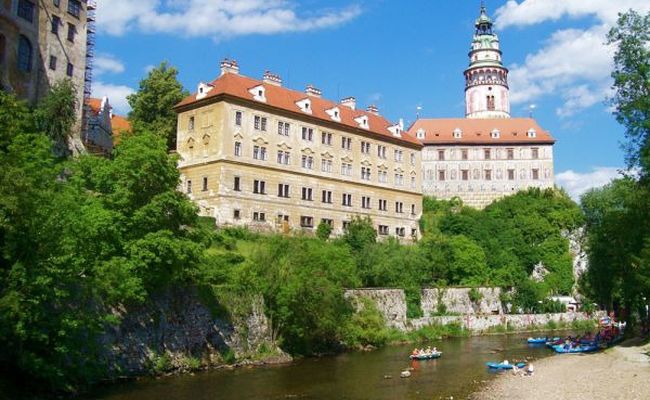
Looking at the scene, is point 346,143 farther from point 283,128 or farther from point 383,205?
point 283,128

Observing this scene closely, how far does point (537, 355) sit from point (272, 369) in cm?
1632

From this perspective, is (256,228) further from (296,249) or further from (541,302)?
(541,302)

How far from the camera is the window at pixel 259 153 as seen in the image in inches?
1915

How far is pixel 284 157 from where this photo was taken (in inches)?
1994

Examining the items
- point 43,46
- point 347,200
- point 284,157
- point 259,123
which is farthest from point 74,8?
point 347,200

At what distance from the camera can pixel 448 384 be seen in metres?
27.8

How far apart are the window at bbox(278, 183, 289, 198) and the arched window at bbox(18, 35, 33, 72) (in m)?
19.0

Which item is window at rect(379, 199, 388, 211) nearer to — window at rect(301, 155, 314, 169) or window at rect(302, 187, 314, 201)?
window at rect(302, 187, 314, 201)

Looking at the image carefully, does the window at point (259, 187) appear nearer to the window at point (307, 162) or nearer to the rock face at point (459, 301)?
the window at point (307, 162)

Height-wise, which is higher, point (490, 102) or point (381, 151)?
point (490, 102)

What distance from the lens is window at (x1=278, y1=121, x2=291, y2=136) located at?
5047 cm

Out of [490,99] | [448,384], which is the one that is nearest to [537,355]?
[448,384]

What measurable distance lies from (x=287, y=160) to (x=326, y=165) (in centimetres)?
404

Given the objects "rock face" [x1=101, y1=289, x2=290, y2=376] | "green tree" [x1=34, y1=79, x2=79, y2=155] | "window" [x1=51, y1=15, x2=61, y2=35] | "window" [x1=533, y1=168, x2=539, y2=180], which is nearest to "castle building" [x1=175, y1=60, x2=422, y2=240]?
"green tree" [x1=34, y1=79, x2=79, y2=155]
